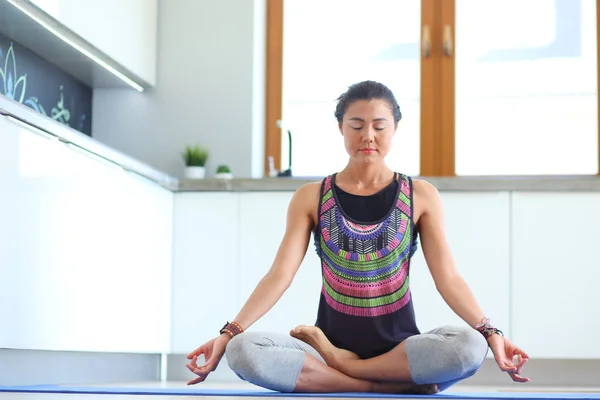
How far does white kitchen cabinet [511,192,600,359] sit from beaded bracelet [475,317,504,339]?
177 cm

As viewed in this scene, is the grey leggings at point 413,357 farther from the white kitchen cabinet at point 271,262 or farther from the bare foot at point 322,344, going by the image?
the white kitchen cabinet at point 271,262

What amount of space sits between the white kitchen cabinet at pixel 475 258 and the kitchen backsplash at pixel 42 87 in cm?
165

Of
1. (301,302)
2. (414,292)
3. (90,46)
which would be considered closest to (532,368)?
(414,292)

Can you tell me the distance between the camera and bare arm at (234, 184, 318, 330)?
2359 mm

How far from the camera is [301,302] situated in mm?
4113

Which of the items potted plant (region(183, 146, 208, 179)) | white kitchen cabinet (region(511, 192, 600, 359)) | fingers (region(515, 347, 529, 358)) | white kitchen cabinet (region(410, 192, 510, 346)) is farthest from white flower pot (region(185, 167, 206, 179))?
fingers (region(515, 347, 529, 358))

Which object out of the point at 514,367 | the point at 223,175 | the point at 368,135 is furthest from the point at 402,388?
the point at 223,175

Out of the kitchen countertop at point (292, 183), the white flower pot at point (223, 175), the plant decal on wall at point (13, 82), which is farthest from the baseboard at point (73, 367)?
the plant decal on wall at point (13, 82)

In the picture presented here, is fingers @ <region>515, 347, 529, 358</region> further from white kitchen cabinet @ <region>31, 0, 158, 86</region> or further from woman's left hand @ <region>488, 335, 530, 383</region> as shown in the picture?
white kitchen cabinet @ <region>31, 0, 158, 86</region>

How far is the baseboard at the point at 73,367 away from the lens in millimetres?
2912

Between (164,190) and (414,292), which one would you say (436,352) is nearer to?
(414,292)

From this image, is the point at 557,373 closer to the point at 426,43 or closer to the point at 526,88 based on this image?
the point at 526,88

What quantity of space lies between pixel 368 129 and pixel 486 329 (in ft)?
1.85

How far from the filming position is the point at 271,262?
13.6 feet
